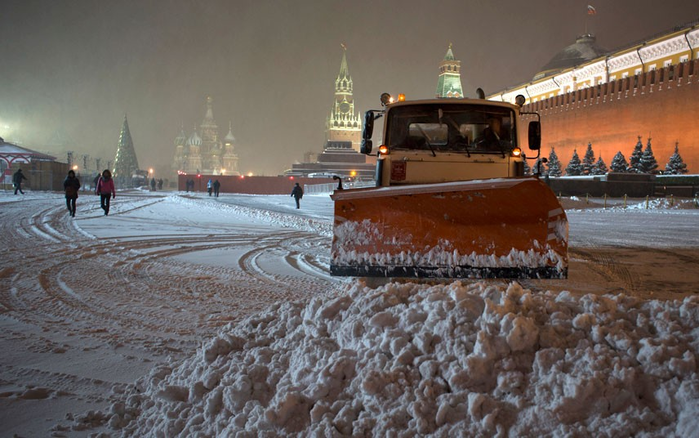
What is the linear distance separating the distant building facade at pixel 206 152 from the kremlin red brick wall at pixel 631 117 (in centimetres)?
10454

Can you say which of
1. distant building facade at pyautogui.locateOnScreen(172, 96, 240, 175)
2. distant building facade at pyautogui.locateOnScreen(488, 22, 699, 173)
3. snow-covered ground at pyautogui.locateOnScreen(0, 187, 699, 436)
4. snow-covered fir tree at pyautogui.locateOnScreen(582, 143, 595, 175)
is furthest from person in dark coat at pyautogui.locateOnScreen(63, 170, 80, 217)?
distant building facade at pyautogui.locateOnScreen(172, 96, 240, 175)

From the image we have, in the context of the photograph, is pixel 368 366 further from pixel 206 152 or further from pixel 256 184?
pixel 206 152

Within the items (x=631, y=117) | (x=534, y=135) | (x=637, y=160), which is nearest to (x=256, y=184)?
(x=637, y=160)

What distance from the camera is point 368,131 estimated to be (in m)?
7.23

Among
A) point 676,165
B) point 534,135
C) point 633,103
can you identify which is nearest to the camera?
point 534,135

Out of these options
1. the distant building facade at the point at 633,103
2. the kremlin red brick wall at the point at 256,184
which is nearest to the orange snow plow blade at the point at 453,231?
the distant building facade at the point at 633,103

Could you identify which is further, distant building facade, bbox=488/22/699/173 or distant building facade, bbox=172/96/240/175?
distant building facade, bbox=172/96/240/175

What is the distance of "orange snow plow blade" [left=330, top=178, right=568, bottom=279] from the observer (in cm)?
490

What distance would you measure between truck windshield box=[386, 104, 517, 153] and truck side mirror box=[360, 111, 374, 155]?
287mm

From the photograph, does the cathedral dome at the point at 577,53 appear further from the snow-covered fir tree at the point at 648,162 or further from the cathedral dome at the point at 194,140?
the cathedral dome at the point at 194,140

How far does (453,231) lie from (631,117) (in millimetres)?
48112

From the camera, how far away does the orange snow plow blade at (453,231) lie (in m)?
4.90

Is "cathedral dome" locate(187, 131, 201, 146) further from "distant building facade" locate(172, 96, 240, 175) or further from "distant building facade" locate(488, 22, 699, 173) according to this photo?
"distant building facade" locate(488, 22, 699, 173)

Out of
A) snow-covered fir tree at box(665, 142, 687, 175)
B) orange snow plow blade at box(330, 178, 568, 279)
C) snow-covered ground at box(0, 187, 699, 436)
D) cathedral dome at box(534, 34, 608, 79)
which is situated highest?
cathedral dome at box(534, 34, 608, 79)
